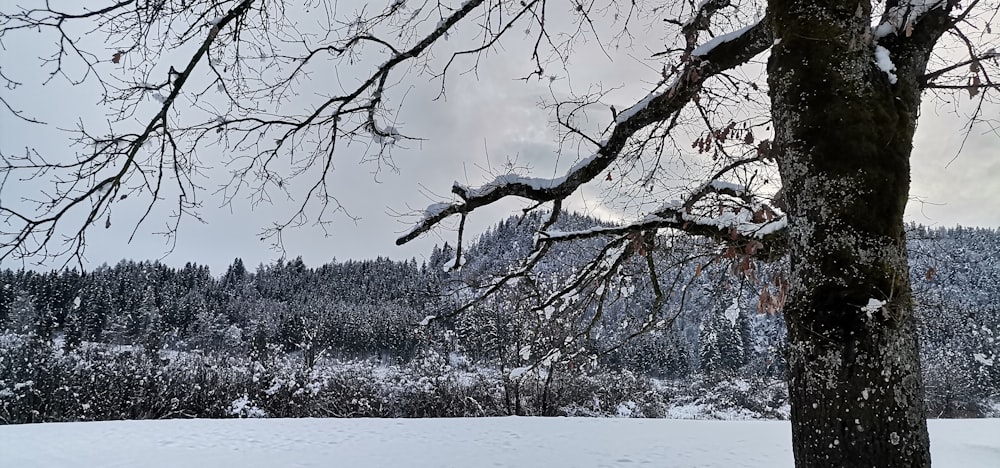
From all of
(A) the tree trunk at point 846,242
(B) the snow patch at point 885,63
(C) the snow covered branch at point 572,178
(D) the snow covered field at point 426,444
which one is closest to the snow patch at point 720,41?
(C) the snow covered branch at point 572,178

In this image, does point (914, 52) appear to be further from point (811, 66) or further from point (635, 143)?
point (635, 143)

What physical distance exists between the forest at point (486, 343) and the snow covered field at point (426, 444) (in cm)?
106

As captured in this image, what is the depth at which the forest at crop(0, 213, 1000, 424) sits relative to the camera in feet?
11.5

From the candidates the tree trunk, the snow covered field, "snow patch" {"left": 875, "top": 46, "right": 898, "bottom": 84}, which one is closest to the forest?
the tree trunk

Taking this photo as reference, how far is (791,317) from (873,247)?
0.30m

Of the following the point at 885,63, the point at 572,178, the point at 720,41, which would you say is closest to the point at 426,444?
the point at 572,178

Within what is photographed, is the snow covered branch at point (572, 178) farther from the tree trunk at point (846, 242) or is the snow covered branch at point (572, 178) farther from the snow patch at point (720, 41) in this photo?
the tree trunk at point (846, 242)

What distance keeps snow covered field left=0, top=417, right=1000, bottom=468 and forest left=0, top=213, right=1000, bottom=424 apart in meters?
1.06

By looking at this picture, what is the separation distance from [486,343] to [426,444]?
953 centimetres

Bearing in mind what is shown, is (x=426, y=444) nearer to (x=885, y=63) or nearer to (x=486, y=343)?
(x=885, y=63)

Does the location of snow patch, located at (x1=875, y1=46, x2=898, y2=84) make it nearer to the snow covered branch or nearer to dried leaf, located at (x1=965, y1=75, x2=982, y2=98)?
dried leaf, located at (x1=965, y1=75, x2=982, y2=98)

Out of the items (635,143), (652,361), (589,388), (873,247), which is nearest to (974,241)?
(635,143)

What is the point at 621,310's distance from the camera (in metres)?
4.79

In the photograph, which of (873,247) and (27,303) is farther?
(27,303)
